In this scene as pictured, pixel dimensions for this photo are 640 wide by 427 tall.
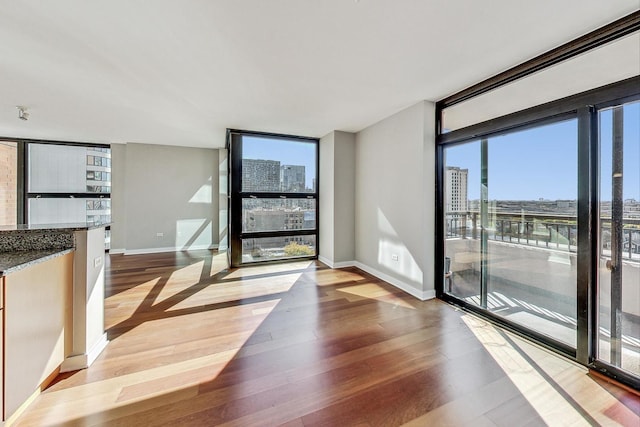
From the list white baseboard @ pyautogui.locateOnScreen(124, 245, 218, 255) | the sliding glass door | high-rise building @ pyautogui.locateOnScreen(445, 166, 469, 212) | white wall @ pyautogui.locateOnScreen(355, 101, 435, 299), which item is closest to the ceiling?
white wall @ pyautogui.locateOnScreen(355, 101, 435, 299)

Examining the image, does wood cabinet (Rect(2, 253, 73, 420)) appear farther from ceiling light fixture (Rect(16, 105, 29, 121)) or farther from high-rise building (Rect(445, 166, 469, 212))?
high-rise building (Rect(445, 166, 469, 212))

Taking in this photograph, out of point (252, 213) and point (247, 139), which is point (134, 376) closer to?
point (252, 213)

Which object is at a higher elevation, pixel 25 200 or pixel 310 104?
pixel 310 104

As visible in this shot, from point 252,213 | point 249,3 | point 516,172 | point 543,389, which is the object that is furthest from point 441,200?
point 252,213

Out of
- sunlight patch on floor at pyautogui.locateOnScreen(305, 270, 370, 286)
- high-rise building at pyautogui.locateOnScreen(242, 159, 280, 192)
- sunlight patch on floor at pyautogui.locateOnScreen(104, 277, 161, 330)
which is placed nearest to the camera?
sunlight patch on floor at pyautogui.locateOnScreen(104, 277, 161, 330)

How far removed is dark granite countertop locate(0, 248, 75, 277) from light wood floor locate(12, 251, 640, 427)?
88cm

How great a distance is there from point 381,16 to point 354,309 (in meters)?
2.75

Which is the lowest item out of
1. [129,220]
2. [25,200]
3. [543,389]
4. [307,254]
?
[543,389]

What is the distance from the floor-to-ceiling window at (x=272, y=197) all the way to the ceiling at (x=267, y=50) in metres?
1.21

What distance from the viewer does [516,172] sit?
8.14ft

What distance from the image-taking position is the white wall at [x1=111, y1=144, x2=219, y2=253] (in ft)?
19.2

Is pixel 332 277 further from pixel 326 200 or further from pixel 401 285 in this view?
pixel 326 200

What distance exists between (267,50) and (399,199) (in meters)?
2.45

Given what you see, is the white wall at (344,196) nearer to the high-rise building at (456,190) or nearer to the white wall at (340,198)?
the white wall at (340,198)
